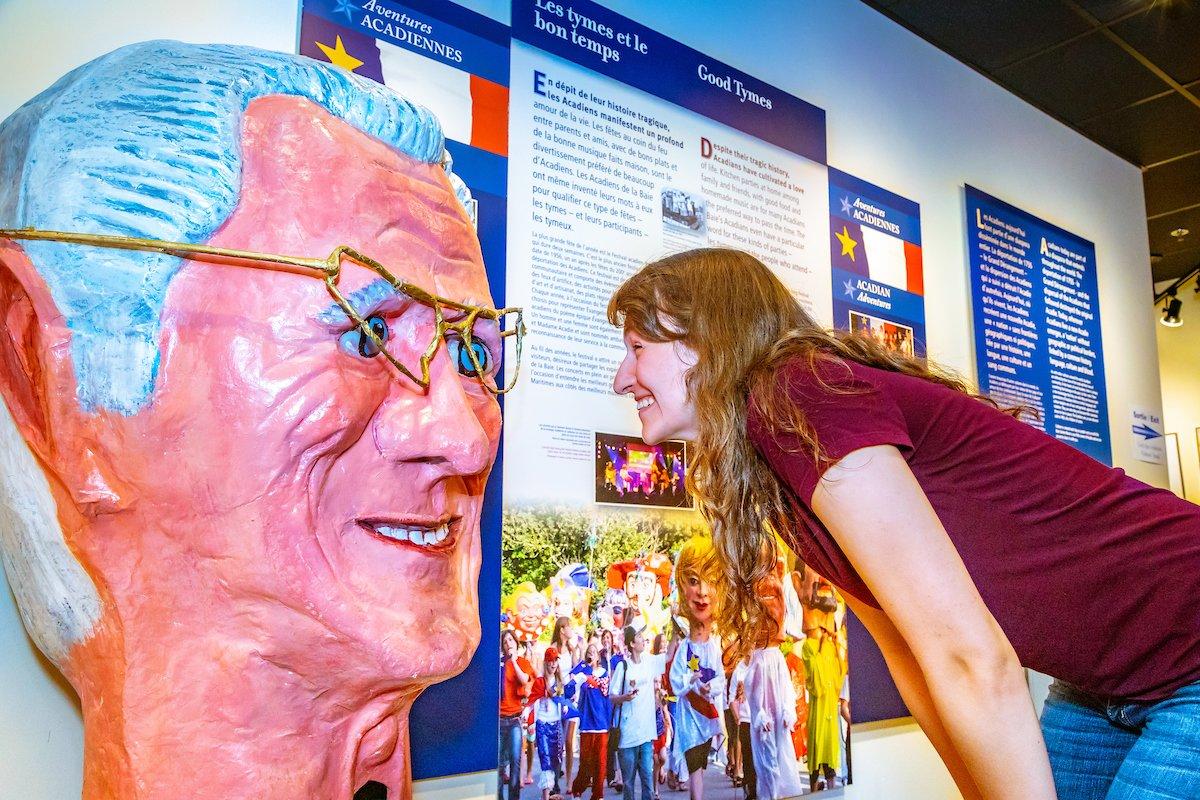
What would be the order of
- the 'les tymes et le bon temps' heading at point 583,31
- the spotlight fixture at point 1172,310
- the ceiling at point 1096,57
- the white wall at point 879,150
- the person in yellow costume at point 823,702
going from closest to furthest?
the white wall at point 879,150 → the 'les tymes et le bon temps' heading at point 583,31 → the person in yellow costume at point 823,702 → the ceiling at point 1096,57 → the spotlight fixture at point 1172,310

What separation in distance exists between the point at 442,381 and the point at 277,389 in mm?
176

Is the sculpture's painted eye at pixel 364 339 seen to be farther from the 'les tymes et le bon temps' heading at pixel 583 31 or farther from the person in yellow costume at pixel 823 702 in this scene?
the person in yellow costume at pixel 823 702

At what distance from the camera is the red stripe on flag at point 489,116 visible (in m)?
1.69

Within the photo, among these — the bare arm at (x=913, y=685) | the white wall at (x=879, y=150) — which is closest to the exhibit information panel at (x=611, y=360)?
the white wall at (x=879, y=150)

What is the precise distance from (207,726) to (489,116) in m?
1.22

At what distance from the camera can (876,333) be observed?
8.08 feet

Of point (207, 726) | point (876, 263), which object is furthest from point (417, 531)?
point (876, 263)

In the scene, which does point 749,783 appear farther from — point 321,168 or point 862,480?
point 321,168

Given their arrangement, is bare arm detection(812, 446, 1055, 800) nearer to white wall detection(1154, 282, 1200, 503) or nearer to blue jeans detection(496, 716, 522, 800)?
blue jeans detection(496, 716, 522, 800)

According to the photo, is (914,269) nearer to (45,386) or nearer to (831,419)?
(831,419)

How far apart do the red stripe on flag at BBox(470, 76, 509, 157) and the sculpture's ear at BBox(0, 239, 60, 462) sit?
940 mm

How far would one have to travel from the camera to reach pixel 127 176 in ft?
2.82

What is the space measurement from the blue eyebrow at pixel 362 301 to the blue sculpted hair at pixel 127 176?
0.13 meters

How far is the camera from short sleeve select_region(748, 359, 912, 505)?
43.1 inches
